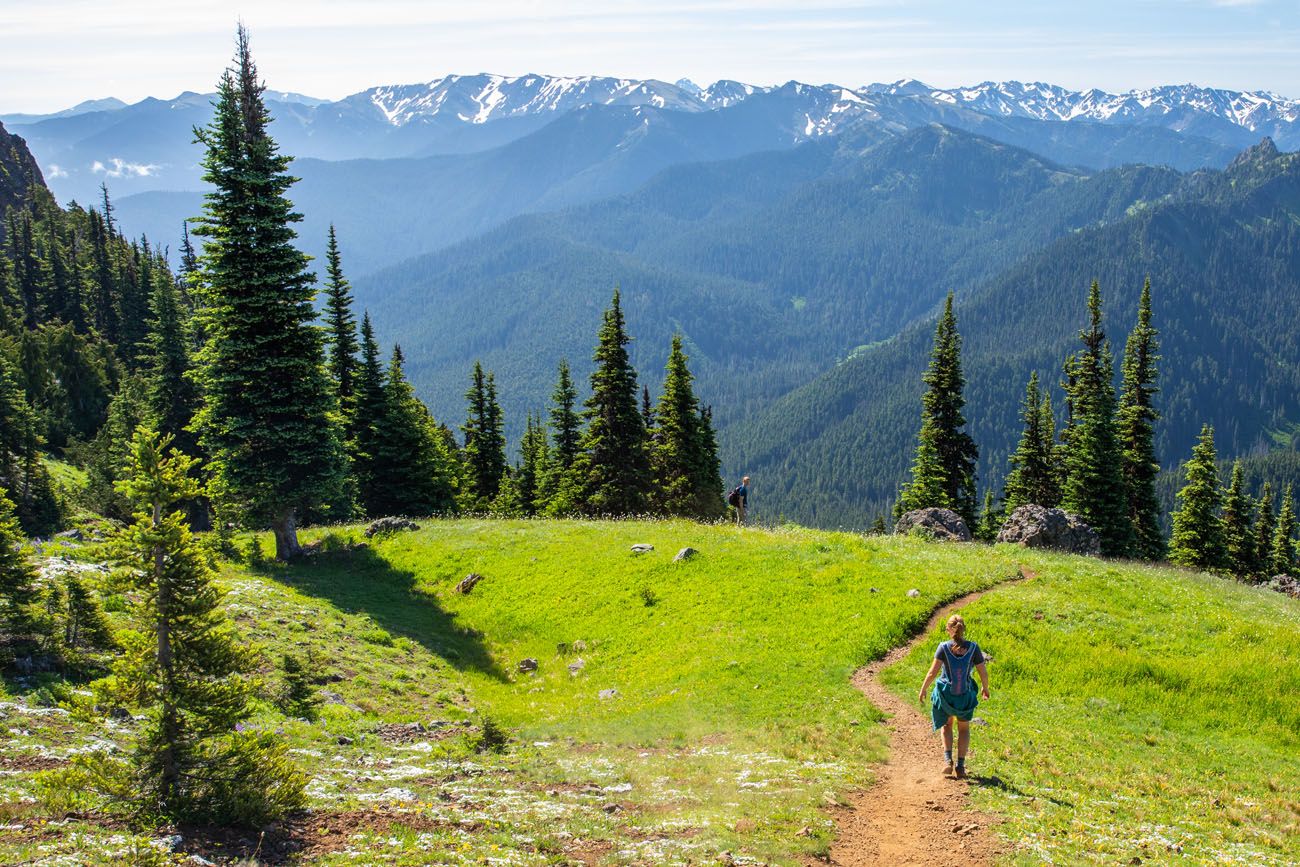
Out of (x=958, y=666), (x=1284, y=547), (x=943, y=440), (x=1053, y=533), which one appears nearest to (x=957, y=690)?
(x=958, y=666)

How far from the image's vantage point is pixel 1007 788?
1412cm

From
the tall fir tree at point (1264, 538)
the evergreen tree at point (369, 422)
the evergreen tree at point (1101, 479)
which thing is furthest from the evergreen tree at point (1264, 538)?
the evergreen tree at point (369, 422)

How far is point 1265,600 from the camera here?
86.7 ft

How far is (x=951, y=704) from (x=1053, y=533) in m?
25.2

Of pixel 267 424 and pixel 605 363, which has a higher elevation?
pixel 605 363

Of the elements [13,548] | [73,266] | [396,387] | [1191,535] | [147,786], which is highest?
[73,266]

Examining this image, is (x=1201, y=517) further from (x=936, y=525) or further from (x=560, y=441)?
(x=560, y=441)

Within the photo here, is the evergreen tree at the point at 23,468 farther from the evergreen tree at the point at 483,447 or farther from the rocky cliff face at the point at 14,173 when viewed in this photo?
the rocky cliff face at the point at 14,173

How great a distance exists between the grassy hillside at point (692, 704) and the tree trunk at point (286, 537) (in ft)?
4.76

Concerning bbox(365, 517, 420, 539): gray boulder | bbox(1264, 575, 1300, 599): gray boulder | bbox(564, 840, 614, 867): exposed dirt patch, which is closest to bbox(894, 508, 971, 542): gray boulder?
bbox(1264, 575, 1300, 599): gray boulder

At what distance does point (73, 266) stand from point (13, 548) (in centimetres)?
12347

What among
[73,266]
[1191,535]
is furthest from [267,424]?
[73,266]

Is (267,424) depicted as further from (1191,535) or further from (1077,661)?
(1191,535)

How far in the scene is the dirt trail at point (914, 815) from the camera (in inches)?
472
